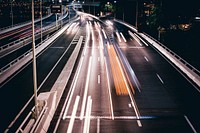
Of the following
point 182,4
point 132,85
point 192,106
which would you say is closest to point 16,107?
point 132,85

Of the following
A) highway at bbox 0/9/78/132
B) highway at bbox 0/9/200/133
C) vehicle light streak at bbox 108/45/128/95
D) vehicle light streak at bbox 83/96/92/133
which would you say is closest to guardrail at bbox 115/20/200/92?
highway at bbox 0/9/200/133

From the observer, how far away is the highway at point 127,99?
19.4 meters

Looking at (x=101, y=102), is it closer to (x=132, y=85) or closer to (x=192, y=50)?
(x=132, y=85)

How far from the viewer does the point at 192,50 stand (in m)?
51.5

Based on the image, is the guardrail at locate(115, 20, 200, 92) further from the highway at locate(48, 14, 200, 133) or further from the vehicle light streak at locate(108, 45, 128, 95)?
the vehicle light streak at locate(108, 45, 128, 95)

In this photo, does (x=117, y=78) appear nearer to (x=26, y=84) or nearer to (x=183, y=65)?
(x=183, y=65)

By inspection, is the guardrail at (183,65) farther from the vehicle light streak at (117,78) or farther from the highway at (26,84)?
the highway at (26,84)

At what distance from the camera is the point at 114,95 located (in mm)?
25891

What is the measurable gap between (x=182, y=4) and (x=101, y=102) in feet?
188

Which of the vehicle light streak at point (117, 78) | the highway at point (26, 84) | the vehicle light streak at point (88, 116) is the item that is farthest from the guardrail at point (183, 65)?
the highway at point (26, 84)

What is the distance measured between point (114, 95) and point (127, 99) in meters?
1.61

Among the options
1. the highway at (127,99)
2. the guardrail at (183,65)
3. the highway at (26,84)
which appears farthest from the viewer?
the guardrail at (183,65)

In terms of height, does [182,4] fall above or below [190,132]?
above

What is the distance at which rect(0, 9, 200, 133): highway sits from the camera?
19531 mm
